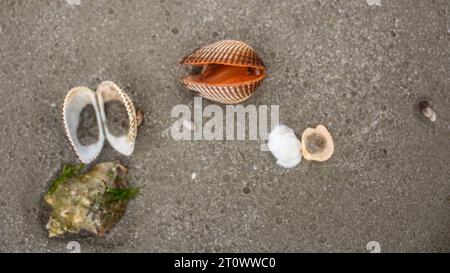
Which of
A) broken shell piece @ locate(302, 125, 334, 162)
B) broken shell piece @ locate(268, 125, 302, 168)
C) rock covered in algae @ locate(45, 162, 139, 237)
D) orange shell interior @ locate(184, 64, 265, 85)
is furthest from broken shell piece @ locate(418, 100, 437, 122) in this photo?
rock covered in algae @ locate(45, 162, 139, 237)

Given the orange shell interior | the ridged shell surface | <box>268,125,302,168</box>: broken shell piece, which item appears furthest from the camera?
<box>268,125,302,168</box>: broken shell piece

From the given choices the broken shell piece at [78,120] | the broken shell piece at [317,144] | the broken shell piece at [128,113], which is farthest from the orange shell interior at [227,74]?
the broken shell piece at [78,120]

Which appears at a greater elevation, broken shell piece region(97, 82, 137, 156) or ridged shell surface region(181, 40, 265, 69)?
ridged shell surface region(181, 40, 265, 69)

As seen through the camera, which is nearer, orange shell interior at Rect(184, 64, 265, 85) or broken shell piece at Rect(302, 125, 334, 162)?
orange shell interior at Rect(184, 64, 265, 85)

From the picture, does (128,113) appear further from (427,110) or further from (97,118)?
(427,110)

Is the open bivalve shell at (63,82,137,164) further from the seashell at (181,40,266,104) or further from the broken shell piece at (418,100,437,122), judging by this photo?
the broken shell piece at (418,100,437,122)

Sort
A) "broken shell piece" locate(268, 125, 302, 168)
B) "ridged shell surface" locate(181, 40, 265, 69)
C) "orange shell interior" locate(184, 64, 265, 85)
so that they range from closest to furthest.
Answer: "ridged shell surface" locate(181, 40, 265, 69) → "orange shell interior" locate(184, 64, 265, 85) → "broken shell piece" locate(268, 125, 302, 168)
